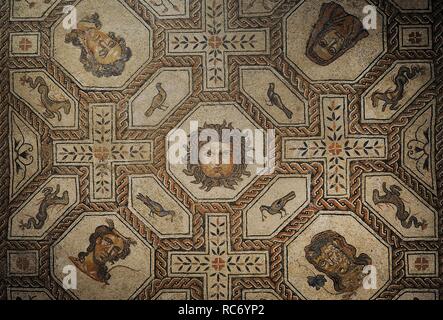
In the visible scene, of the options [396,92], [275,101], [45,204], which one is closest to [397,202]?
[396,92]

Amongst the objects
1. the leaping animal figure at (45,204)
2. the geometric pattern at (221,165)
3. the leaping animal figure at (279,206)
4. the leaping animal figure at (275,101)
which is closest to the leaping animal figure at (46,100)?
the geometric pattern at (221,165)

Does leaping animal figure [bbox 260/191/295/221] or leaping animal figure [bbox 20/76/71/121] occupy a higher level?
leaping animal figure [bbox 20/76/71/121]

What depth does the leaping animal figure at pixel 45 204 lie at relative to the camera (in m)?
2.43

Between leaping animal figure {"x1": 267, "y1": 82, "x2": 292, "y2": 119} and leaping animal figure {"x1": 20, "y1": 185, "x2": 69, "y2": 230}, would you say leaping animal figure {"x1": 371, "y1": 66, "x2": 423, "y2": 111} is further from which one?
leaping animal figure {"x1": 20, "y1": 185, "x2": 69, "y2": 230}

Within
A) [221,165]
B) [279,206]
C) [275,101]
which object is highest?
[275,101]

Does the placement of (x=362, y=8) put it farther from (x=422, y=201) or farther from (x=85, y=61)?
(x=85, y=61)

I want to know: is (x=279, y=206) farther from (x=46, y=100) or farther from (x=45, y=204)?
(x=46, y=100)

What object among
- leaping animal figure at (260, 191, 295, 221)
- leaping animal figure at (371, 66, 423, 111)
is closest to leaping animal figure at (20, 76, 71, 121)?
leaping animal figure at (260, 191, 295, 221)

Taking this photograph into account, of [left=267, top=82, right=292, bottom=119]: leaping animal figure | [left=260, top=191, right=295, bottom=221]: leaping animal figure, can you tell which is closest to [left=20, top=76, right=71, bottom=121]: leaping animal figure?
[left=267, top=82, right=292, bottom=119]: leaping animal figure

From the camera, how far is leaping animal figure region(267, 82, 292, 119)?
239 cm

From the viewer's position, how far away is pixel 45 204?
2.43 metres

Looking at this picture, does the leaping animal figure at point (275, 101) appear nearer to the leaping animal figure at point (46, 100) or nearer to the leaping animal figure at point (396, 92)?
the leaping animal figure at point (396, 92)

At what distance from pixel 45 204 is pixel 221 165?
981 mm

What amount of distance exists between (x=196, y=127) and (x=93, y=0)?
89 centimetres
